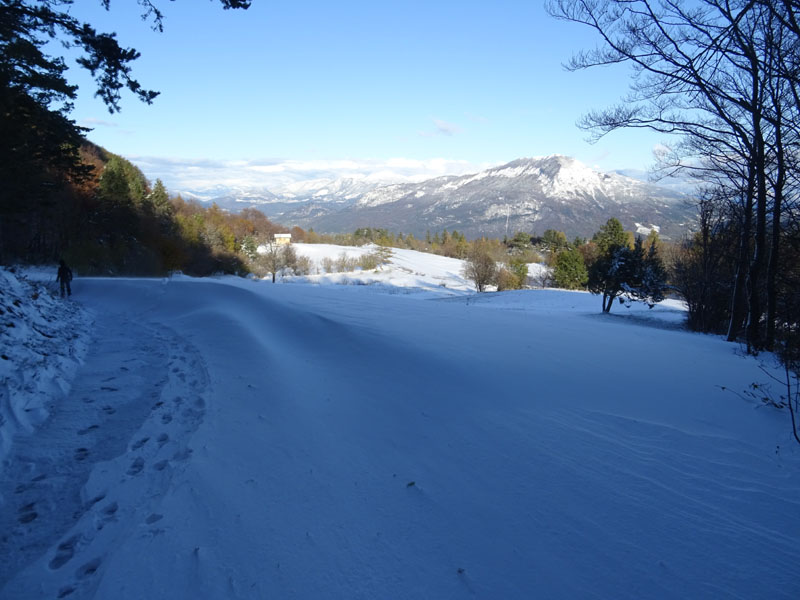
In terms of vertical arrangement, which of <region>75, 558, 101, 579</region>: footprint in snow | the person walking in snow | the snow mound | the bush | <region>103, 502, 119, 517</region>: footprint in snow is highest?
the bush

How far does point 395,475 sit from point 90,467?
106 inches

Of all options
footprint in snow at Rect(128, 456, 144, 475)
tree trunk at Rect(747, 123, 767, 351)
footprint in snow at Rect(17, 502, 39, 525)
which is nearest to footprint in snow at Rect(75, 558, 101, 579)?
footprint in snow at Rect(17, 502, 39, 525)

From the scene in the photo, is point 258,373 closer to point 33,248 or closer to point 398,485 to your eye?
point 398,485

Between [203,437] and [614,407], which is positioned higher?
[614,407]

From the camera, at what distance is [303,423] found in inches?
179

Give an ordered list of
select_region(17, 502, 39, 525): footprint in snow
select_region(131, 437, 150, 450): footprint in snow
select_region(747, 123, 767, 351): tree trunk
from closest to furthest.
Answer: select_region(17, 502, 39, 525): footprint in snow < select_region(131, 437, 150, 450): footprint in snow < select_region(747, 123, 767, 351): tree trunk

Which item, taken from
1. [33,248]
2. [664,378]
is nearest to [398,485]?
[664,378]

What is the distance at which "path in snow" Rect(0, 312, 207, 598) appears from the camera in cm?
270

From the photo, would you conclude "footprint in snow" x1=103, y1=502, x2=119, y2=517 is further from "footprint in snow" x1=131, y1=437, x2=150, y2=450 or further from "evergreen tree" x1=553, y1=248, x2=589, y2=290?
"evergreen tree" x1=553, y1=248, x2=589, y2=290

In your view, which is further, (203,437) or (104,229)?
(104,229)

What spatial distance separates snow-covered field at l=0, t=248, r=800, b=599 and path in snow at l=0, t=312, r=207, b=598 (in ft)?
0.07

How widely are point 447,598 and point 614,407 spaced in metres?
3.22

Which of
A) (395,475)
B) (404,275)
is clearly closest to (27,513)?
(395,475)

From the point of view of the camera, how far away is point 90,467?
378cm
